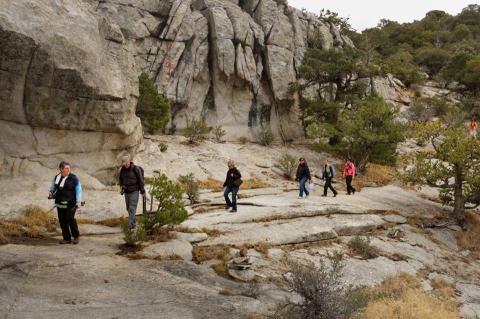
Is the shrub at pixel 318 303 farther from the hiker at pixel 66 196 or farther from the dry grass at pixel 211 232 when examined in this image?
the hiker at pixel 66 196

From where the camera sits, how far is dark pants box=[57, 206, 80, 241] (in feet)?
35.8

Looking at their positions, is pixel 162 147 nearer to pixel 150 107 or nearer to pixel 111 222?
pixel 150 107

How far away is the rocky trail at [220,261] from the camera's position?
25.6ft

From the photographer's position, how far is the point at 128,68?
1889cm

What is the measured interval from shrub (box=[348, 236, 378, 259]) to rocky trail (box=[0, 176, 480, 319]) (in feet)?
1.04

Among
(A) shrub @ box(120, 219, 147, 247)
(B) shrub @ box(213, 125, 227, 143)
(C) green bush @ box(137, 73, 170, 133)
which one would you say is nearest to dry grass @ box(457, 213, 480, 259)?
(A) shrub @ box(120, 219, 147, 247)

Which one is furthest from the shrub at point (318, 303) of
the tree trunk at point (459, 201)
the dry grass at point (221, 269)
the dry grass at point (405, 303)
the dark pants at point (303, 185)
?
the tree trunk at point (459, 201)

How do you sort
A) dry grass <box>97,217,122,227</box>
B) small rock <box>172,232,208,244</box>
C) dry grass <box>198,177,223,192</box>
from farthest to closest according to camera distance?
dry grass <box>198,177,223,192</box>
dry grass <box>97,217,122,227</box>
small rock <box>172,232,208,244</box>

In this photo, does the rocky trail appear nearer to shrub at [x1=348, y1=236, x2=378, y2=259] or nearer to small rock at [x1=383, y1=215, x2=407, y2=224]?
small rock at [x1=383, y1=215, x2=407, y2=224]

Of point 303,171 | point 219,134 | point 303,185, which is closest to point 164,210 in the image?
point 303,171

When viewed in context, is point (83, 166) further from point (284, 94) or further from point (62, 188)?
point (284, 94)

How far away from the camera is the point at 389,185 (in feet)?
87.2

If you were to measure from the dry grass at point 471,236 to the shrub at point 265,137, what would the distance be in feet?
50.1

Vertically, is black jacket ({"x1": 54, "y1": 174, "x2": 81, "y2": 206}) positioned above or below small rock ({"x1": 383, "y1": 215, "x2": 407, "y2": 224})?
above
